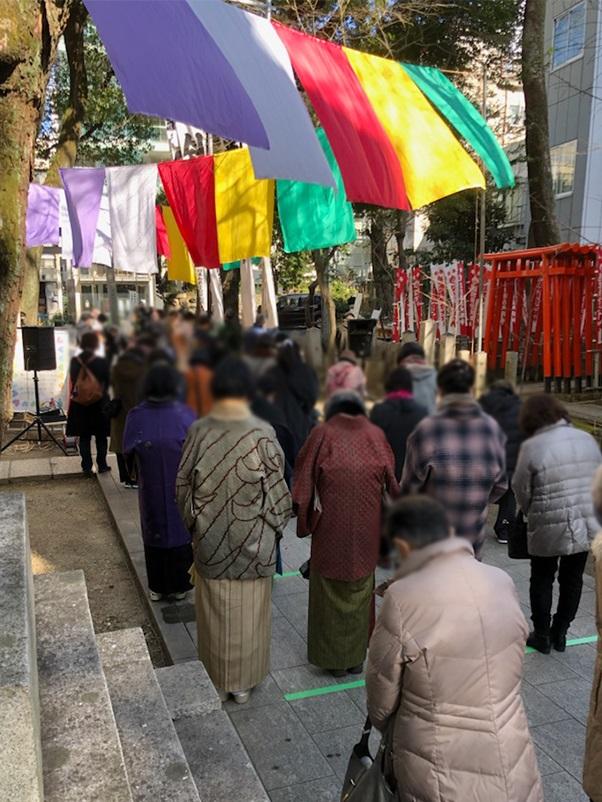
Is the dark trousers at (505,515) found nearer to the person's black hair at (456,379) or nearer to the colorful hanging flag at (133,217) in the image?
the colorful hanging flag at (133,217)

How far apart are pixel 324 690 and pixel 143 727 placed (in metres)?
1.07

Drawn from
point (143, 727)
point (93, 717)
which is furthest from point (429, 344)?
point (143, 727)

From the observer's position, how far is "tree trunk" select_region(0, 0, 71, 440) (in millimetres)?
3125

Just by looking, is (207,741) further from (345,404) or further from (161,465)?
(345,404)

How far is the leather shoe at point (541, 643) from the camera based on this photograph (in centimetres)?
362

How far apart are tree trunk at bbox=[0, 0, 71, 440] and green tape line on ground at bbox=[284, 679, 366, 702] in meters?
2.32

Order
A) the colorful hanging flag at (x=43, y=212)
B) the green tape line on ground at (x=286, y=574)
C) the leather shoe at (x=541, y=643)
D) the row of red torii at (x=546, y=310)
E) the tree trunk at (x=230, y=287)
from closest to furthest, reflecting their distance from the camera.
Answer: the row of red torii at (x=546, y=310) → the tree trunk at (x=230, y=287) → the leather shoe at (x=541, y=643) → the green tape line on ground at (x=286, y=574) → the colorful hanging flag at (x=43, y=212)

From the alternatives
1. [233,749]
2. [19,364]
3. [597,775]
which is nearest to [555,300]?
[597,775]

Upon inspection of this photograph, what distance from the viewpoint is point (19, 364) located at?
Result: 8.08 metres

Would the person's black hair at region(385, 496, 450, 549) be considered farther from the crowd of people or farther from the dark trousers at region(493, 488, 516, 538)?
the dark trousers at region(493, 488, 516, 538)

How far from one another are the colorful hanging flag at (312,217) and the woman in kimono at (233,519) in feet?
3.35

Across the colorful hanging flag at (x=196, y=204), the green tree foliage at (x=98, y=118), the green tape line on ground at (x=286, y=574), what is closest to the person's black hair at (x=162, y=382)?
the colorful hanging flag at (x=196, y=204)

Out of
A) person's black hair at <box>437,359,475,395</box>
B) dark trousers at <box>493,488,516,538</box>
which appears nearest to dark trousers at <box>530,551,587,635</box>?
dark trousers at <box>493,488,516,538</box>

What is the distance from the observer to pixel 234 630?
9.71 feet
